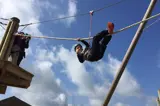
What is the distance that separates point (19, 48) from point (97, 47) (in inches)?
104

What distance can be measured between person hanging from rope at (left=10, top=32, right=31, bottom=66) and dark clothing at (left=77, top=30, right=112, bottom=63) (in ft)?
7.24

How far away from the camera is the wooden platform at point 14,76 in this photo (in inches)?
340

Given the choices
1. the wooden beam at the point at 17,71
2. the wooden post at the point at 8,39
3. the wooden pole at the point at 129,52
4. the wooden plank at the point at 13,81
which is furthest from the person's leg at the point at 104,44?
the wooden post at the point at 8,39

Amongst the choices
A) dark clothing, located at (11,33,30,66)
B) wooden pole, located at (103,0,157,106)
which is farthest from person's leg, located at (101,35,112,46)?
dark clothing, located at (11,33,30,66)

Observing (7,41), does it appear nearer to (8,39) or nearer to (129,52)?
(8,39)

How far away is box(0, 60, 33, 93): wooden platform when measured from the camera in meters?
8.64

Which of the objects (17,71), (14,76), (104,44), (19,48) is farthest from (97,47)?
(19,48)

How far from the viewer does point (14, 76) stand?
9352 mm

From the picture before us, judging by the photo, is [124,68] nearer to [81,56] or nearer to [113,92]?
[113,92]

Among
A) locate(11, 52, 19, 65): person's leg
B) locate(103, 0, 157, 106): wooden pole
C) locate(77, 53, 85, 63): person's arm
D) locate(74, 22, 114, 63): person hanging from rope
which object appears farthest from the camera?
locate(11, 52, 19, 65): person's leg

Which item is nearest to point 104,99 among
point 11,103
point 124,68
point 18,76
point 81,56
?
point 124,68

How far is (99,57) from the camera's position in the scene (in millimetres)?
9109

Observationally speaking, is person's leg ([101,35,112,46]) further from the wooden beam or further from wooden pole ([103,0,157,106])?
the wooden beam

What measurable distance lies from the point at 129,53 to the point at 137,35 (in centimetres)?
49
